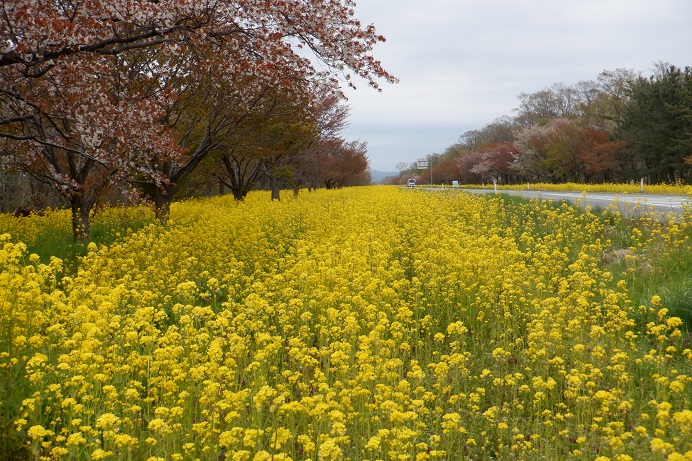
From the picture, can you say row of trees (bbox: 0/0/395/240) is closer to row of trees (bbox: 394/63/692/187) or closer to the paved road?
the paved road

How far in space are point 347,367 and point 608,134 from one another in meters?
51.9

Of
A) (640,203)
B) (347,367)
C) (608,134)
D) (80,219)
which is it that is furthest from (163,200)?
(608,134)

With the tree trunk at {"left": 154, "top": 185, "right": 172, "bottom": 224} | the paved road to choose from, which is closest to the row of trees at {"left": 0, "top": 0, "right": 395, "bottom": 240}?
the tree trunk at {"left": 154, "top": 185, "right": 172, "bottom": 224}

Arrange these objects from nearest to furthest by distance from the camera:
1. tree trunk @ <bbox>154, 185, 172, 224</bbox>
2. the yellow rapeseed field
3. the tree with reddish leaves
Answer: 1. the yellow rapeseed field
2. tree trunk @ <bbox>154, 185, 172, 224</bbox>
3. the tree with reddish leaves

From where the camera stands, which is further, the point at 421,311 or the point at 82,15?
the point at 421,311

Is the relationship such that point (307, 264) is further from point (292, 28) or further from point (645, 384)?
point (645, 384)

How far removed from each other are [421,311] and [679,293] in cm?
313

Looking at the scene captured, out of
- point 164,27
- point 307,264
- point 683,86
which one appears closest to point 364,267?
point 307,264

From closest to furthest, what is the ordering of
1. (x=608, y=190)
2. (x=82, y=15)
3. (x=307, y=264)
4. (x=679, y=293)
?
(x=679, y=293)
(x=82, y=15)
(x=307, y=264)
(x=608, y=190)

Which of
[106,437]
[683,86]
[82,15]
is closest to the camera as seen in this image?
[106,437]

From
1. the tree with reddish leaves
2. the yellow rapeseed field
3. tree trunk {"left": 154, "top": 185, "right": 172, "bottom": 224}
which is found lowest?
the yellow rapeseed field

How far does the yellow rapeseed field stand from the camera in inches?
146

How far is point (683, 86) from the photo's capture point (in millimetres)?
39875

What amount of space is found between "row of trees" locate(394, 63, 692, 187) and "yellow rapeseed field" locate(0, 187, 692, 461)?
3650 centimetres
